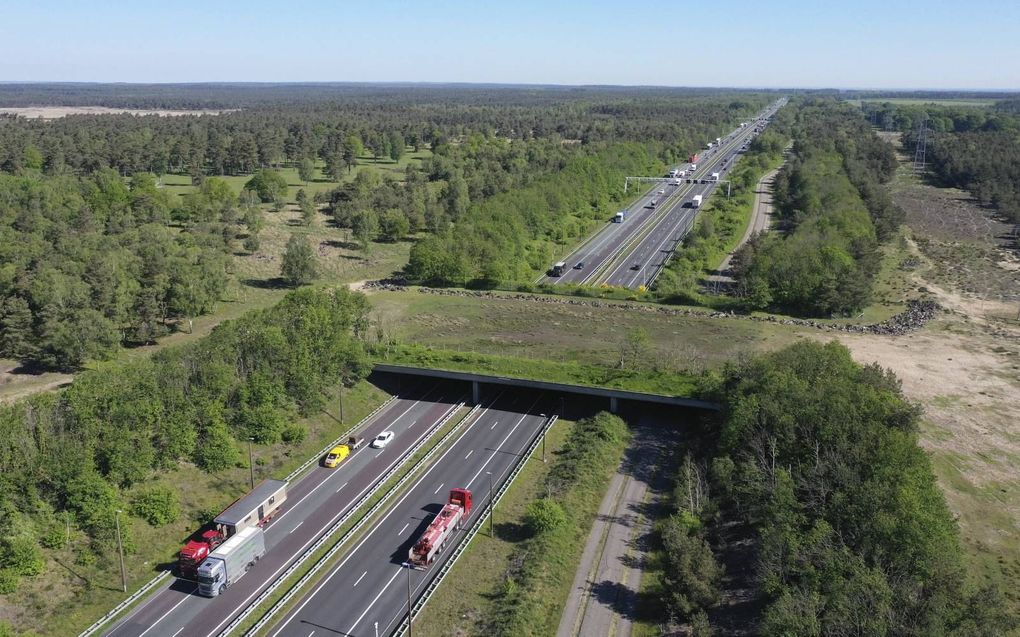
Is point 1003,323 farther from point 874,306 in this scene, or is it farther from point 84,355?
point 84,355

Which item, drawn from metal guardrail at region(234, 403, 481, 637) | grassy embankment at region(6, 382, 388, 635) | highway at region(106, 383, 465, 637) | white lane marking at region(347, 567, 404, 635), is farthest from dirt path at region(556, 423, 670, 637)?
grassy embankment at region(6, 382, 388, 635)

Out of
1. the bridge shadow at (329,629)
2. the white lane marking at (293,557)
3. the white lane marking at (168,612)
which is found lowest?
the bridge shadow at (329,629)

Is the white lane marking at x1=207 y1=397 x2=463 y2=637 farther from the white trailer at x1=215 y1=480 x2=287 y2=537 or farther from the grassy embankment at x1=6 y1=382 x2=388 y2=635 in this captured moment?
the grassy embankment at x1=6 y1=382 x2=388 y2=635

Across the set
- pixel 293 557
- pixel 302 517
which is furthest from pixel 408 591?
pixel 302 517

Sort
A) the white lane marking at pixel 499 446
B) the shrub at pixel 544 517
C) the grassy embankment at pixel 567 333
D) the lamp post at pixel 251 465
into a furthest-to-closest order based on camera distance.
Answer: the grassy embankment at pixel 567 333 < the white lane marking at pixel 499 446 < the lamp post at pixel 251 465 < the shrub at pixel 544 517

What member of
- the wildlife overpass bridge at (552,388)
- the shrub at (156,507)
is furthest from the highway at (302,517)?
the shrub at (156,507)

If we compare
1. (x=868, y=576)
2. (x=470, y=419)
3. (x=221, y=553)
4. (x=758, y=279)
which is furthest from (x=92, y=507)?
(x=758, y=279)

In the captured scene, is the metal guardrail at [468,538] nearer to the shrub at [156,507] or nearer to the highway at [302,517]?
the highway at [302,517]
